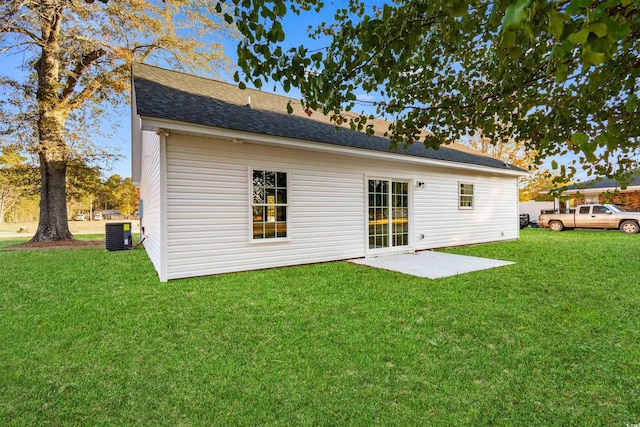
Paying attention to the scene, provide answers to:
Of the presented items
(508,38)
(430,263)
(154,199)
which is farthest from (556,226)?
(508,38)

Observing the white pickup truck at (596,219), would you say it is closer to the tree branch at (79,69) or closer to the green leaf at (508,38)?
the green leaf at (508,38)

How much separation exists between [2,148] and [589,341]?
1805cm

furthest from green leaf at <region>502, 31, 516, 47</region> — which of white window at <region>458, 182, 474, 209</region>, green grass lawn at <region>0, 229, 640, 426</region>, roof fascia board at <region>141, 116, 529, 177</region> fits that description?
white window at <region>458, 182, 474, 209</region>

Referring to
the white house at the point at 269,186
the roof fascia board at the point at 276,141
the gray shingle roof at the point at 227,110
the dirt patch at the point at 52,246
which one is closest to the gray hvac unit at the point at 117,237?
the dirt patch at the point at 52,246

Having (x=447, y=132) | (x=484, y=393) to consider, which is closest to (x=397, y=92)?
(x=447, y=132)

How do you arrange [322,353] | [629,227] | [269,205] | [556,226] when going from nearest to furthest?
1. [322,353]
2. [269,205]
3. [629,227]
4. [556,226]

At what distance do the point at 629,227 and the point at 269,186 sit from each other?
1669cm

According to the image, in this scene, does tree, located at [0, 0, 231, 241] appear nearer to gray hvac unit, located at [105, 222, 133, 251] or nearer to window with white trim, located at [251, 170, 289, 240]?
gray hvac unit, located at [105, 222, 133, 251]

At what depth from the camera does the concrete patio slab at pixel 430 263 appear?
6.05 metres

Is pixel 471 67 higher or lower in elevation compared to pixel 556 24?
higher

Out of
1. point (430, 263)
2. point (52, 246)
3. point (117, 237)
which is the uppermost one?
point (117, 237)

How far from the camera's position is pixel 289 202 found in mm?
6711

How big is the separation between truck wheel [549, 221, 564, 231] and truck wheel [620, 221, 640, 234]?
228 centimetres

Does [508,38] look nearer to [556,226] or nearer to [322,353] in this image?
[322,353]
